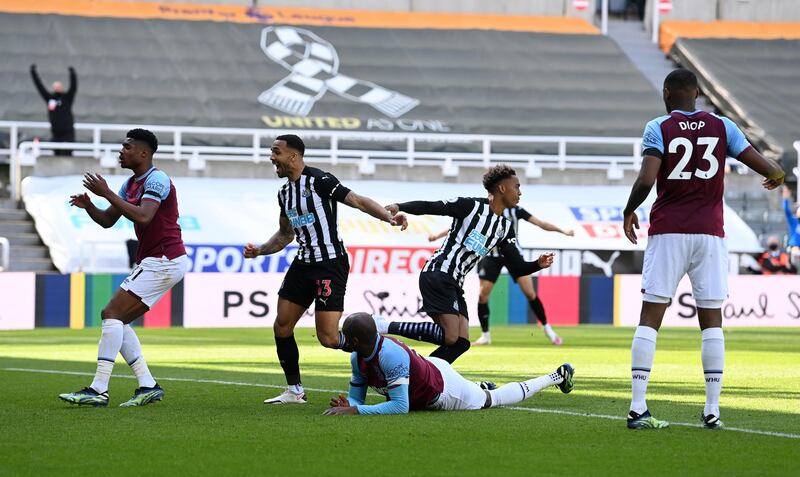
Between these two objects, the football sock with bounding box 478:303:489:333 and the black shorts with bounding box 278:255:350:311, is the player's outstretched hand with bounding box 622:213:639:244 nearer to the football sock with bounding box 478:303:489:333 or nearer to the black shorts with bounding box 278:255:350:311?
the black shorts with bounding box 278:255:350:311

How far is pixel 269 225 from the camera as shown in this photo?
32281mm

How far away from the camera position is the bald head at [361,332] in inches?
377

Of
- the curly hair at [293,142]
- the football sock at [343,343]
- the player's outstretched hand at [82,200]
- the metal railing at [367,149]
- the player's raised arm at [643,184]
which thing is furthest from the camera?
the metal railing at [367,149]

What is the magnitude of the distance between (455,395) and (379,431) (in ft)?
4.30

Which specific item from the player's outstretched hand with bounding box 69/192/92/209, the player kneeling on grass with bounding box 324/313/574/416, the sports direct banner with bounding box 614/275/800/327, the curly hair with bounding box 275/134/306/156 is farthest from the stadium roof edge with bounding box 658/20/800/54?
the player's outstretched hand with bounding box 69/192/92/209

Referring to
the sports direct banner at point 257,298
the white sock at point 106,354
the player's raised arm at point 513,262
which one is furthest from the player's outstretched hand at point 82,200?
the sports direct banner at point 257,298

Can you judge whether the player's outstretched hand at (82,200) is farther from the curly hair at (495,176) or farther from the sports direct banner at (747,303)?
the sports direct banner at (747,303)

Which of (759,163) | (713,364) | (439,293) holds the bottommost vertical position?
(713,364)

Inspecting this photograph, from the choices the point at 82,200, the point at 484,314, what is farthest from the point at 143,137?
the point at 484,314

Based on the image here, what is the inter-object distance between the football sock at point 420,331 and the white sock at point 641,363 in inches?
98.4

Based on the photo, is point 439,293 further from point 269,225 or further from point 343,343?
point 269,225

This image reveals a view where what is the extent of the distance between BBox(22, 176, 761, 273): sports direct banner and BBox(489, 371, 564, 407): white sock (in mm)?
19072

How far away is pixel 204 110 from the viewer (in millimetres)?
41312

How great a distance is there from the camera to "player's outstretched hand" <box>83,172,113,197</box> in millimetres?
10125
